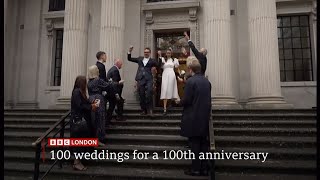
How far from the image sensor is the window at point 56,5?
619 inches

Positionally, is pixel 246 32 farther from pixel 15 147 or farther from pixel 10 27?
pixel 10 27

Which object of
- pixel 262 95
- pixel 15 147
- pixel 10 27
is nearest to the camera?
pixel 15 147

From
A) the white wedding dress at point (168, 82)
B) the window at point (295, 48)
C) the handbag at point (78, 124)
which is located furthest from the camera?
the window at point (295, 48)

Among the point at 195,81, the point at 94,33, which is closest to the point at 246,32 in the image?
the point at 94,33

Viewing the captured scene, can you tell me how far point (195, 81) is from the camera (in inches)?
233

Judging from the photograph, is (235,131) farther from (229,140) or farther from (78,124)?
(78,124)

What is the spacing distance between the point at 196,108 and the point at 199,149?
756 mm

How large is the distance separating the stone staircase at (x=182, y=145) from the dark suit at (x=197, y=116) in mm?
562

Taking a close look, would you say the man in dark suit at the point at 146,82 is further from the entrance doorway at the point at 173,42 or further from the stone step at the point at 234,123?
the entrance doorway at the point at 173,42

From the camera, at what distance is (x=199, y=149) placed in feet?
19.1

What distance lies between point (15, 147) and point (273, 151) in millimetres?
6134

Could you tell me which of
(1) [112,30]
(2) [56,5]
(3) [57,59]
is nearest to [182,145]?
(1) [112,30]

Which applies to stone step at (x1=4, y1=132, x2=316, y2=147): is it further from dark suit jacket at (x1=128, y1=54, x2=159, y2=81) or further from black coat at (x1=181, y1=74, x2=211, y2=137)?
dark suit jacket at (x1=128, y1=54, x2=159, y2=81)

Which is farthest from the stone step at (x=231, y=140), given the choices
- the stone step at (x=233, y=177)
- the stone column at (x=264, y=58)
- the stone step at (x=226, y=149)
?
the stone column at (x=264, y=58)
